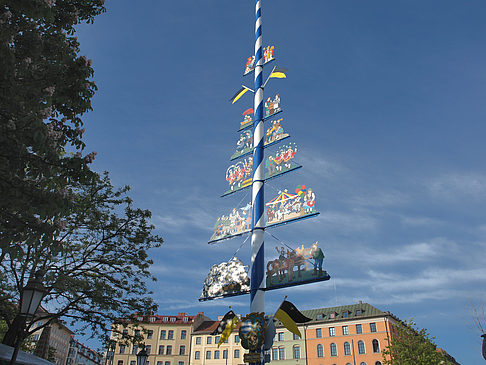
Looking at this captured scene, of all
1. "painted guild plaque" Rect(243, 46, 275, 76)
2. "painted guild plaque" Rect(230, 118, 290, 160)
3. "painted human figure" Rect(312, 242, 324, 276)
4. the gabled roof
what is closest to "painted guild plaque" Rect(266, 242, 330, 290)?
"painted human figure" Rect(312, 242, 324, 276)

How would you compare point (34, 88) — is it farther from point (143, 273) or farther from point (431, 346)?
point (431, 346)

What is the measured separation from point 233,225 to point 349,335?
4538cm

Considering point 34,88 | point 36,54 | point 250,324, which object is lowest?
point 250,324

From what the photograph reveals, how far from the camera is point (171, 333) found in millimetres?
66625

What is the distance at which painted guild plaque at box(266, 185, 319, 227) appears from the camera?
14.1 meters

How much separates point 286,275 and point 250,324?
2.10m

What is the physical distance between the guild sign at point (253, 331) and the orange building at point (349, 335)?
4355 cm

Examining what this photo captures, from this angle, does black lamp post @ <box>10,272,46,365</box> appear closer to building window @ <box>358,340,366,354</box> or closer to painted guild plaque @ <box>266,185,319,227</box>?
painted guild plaque @ <box>266,185,319,227</box>

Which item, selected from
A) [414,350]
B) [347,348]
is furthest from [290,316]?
[347,348]

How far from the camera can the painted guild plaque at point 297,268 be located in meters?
12.9

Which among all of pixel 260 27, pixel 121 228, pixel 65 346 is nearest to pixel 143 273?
pixel 121 228

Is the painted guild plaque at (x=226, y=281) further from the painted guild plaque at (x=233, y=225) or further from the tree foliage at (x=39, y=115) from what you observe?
the tree foliage at (x=39, y=115)

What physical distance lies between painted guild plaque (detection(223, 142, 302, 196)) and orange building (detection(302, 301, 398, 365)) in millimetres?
42131

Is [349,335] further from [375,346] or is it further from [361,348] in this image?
[375,346]
